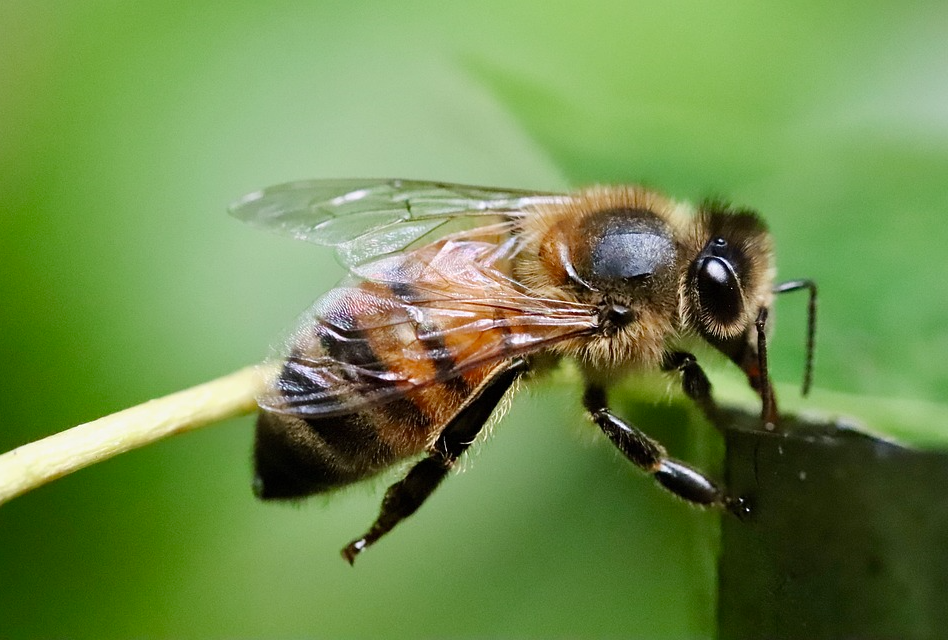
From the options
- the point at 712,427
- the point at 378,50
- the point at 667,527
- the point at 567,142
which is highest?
the point at 378,50

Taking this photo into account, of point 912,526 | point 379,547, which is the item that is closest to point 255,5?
point 379,547

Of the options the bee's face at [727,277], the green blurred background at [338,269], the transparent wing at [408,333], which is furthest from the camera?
the green blurred background at [338,269]

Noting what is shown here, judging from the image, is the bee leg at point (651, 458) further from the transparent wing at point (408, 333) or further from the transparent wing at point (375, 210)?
the transparent wing at point (375, 210)

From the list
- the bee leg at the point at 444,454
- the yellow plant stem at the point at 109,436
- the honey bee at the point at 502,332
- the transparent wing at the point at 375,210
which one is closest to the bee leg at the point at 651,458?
the honey bee at the point at 502,332

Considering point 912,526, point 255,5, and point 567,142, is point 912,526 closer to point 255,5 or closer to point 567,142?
point 567,142

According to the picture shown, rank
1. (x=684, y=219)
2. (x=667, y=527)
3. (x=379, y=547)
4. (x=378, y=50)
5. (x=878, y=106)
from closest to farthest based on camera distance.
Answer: (x=684, y=219) → (x=667, y=527) → (x=379, y=547) → (x=878, y=106) → (x=378, y=50)

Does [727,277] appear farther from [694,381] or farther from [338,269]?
[338,269]

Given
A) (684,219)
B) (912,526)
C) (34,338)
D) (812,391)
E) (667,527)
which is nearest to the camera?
(912,526)
